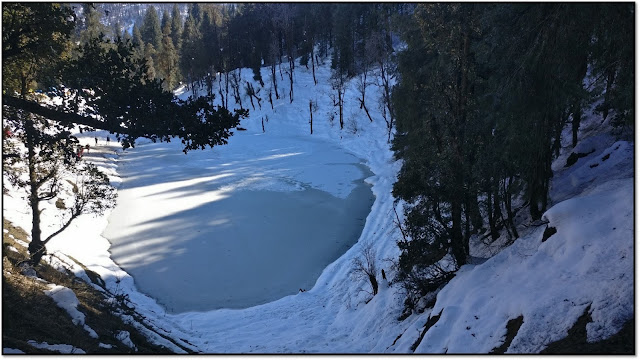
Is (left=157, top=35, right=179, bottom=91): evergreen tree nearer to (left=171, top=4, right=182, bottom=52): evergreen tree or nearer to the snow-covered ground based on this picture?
(left=171, top=4, right=182, bottom=52): evergreen tree

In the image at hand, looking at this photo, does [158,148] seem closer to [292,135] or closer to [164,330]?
[292,135]

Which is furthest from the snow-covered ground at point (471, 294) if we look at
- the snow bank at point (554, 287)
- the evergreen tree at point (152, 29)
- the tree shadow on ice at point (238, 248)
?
the evergreen tree at point (152, 29)

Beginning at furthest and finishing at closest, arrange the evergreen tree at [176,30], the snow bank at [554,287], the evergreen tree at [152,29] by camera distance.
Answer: the evergreen tree at [152,29] < the evergreen tree at [176,30] < the snow bank at [554,287]

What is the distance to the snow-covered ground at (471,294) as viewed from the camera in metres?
6.79

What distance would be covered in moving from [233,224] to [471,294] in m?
15.2

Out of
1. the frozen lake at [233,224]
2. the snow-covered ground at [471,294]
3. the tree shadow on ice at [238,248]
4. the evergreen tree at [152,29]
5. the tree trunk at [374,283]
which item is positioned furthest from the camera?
the evergreen tree at [152,29]

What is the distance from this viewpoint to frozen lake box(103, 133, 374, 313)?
54.8ft

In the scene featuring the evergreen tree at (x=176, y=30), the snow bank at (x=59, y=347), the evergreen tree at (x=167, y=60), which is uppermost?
the evergreen tree at (x=176, y=30)

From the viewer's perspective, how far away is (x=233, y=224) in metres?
22.0

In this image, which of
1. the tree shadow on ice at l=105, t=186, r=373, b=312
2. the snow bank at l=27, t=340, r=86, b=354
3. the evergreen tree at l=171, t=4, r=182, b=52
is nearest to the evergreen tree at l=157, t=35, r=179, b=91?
the evergreen tree at l=171, t=4, r=182, b=52

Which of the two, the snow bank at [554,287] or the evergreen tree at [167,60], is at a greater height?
the evergreen tree at [167,60]

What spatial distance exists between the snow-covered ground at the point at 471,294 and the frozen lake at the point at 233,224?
91 centimetres

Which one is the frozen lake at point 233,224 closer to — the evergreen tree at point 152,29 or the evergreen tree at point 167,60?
the evergreen tree at point 167,60

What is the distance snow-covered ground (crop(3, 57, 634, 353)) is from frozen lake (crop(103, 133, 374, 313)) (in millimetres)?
911
